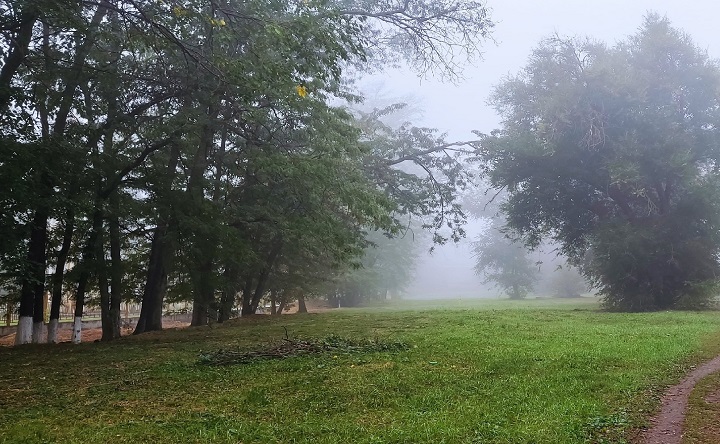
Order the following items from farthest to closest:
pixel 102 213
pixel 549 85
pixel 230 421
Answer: pixel 549 85, pixel 102 213, pixel 230 421

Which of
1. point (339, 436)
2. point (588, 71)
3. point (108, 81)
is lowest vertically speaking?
point (339, 436)

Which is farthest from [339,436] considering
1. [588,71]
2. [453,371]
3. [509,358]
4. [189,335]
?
[588,71]

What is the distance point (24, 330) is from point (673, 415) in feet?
48.7

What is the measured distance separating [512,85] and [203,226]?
20588 millimetres

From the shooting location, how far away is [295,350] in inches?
430

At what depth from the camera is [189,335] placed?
16.5m

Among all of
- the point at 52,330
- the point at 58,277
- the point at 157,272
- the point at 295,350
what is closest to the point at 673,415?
the point at 295,350

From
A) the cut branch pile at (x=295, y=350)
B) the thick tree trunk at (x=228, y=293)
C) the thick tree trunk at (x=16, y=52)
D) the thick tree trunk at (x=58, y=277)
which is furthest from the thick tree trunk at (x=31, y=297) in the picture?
the cut branch pile at (x=295, y=350)

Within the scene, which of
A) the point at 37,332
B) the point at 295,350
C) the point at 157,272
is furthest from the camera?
the point at 157,272

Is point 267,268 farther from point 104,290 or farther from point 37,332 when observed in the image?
point 37,332

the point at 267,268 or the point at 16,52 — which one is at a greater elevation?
the point at 16,52

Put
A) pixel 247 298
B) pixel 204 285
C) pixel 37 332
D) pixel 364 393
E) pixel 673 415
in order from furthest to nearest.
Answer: pixel 247 298 → pixel 37 332 → pixel 204 285 → pixel 364 393 → pixel 673 415

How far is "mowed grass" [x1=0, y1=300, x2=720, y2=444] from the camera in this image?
5773mm

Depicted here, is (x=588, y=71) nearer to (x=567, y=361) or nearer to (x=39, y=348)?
(x=567, y=361)
